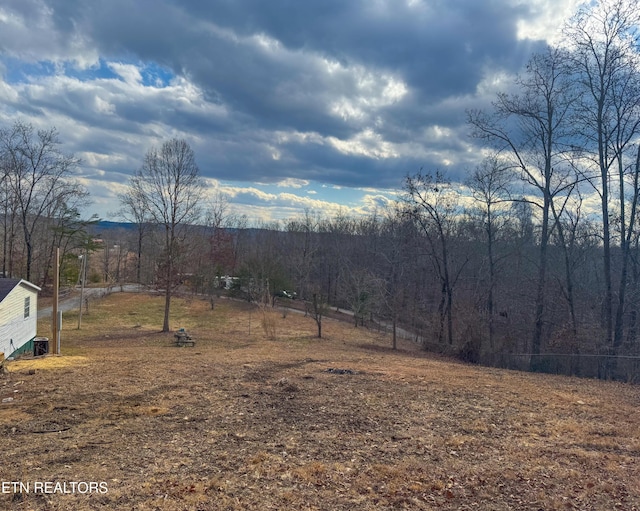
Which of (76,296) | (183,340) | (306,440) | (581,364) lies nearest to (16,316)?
(183,340)

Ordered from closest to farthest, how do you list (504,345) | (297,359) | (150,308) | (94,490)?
(94,490) → (297,359) → (504,345) → (150,308)

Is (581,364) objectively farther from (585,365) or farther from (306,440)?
(306,440)

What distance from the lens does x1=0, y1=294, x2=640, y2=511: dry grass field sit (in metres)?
4.28

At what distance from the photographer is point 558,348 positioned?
1602 centimetres

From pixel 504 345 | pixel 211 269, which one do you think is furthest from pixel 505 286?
pixel 211 269

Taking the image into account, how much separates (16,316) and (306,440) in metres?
14.6

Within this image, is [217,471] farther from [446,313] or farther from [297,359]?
[446,313]

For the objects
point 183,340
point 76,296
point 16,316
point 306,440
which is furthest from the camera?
point 76,296

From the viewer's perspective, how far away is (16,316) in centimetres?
1548

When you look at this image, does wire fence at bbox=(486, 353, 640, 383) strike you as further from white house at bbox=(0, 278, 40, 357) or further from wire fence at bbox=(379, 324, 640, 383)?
white house at bbox=(0, 278, 40, 357)

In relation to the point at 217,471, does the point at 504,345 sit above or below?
below

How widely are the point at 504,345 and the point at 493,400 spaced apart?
40.5 ft

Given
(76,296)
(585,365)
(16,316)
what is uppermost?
(16,316)

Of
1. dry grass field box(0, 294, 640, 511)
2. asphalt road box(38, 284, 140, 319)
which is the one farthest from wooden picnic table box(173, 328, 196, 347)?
asphalt road box(38, 284, 140, 319)
